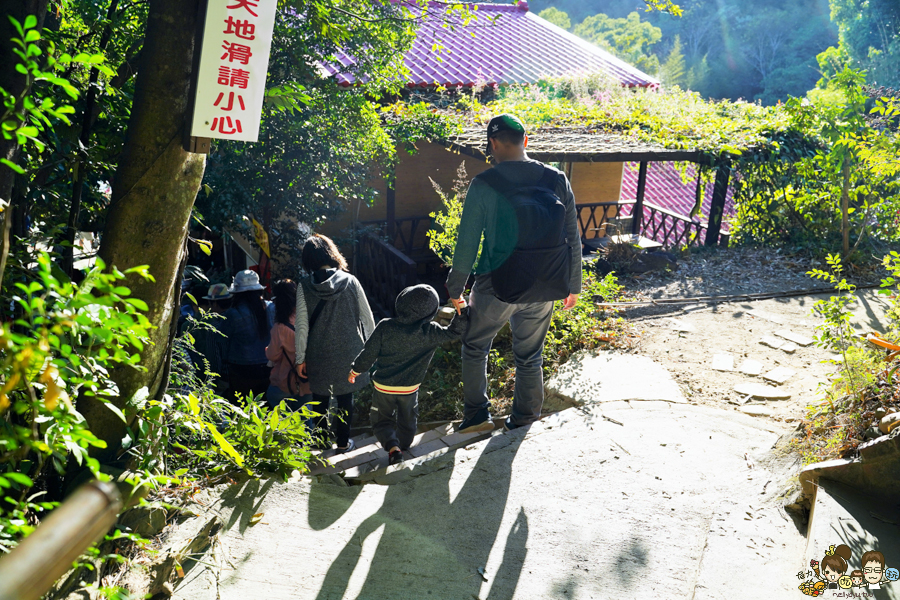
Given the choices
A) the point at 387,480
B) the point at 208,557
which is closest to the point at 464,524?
the point at 387,480

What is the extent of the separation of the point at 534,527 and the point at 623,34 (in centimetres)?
4573

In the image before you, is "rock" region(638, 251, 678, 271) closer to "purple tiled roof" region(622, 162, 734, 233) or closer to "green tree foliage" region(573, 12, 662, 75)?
"purple tiled roof" region(622, 162, 734, 233)

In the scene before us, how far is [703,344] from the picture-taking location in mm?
5535

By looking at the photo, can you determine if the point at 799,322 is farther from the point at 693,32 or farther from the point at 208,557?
the point at 693,32

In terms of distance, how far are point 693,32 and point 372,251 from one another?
139 feet

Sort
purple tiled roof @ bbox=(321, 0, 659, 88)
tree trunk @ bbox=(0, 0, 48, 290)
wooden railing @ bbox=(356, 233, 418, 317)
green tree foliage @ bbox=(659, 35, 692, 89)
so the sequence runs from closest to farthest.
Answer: tree trunk @ bbox=(0, 0, 48, 290)
wooden railing @ bbox=(356, 233, 418, 317)
purple tiled roof @ bbox=(321, 0, 659, 88)
green tree foliage @ bbox=(659, 35, 692, 89)

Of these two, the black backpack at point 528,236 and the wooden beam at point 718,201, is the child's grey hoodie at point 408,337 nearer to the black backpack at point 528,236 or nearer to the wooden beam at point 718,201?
the black backpack at point 528,236

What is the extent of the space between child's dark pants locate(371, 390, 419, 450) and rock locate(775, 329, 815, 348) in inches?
140

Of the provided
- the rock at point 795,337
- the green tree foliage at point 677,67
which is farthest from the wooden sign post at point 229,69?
the green tree foliage at point 677,67

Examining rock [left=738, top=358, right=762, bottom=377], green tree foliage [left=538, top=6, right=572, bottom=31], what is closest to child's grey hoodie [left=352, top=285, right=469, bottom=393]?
rock [left=738, top=358, right=762, bottom=377]

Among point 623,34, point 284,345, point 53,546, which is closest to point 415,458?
point 284,345

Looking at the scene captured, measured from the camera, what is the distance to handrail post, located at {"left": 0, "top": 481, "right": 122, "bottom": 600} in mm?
687

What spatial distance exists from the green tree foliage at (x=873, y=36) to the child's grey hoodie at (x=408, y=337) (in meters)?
29.7

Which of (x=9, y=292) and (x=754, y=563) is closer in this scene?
(x=9, y=292)
